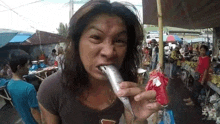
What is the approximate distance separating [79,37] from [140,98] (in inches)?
21.8

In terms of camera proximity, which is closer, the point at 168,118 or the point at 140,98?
the point at 140,98

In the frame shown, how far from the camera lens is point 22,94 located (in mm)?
2586

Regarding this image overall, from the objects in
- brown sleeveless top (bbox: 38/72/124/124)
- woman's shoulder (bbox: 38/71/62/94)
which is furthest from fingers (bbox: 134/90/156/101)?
woman's shoulder (bbox: 38/71/62/94)

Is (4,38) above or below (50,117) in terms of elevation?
above

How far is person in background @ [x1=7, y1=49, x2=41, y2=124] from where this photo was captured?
2580mm

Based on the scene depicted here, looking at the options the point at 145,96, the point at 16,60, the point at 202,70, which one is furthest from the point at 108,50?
the point at 202,70

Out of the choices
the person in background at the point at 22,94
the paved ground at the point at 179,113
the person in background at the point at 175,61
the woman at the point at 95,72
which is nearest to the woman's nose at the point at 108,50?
the woman at the point at 95,72

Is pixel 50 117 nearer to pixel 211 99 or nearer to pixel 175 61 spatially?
pixel 211 99

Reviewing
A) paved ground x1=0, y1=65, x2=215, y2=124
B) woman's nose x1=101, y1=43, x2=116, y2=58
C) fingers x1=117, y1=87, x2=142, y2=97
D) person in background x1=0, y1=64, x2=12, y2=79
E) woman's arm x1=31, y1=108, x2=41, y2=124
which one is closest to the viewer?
fingers x1=117, y1=87, x2=142, y2=97

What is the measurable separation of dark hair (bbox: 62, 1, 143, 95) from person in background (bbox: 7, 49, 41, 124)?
168 centimetres

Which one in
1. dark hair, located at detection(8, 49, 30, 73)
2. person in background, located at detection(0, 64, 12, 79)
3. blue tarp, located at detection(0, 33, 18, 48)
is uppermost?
blue tarp, located at detection(0, 33, 18, 48)

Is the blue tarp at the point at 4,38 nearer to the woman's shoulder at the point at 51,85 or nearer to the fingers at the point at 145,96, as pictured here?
the woman's shoulder at the point at 51,85

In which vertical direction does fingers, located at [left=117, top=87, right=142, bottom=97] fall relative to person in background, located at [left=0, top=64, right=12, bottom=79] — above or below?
above

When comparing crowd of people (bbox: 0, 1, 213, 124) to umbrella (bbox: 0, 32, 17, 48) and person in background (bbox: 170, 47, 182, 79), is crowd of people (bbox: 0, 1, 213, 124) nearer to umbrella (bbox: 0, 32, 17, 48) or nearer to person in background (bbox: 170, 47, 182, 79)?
umbrella (bbox: 0, 32, 17, 48)
